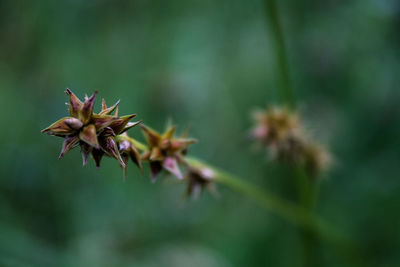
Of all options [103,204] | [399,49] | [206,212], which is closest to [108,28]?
[103,204]

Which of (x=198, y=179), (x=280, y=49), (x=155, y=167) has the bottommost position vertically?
(x=155, y=167)

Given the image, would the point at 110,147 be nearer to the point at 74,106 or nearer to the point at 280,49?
the point at 74,106

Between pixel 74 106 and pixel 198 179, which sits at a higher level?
pixel 198 179

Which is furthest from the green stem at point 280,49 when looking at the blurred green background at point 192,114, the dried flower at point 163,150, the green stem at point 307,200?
the blurred green background at point 192,114

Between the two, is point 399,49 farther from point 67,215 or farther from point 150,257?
point 67,215

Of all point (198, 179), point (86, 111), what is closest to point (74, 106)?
point (86, 111)

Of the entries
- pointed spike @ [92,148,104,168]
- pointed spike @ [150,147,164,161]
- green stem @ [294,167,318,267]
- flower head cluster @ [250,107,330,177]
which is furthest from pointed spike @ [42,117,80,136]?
green stem @ [294,167,318,267]
